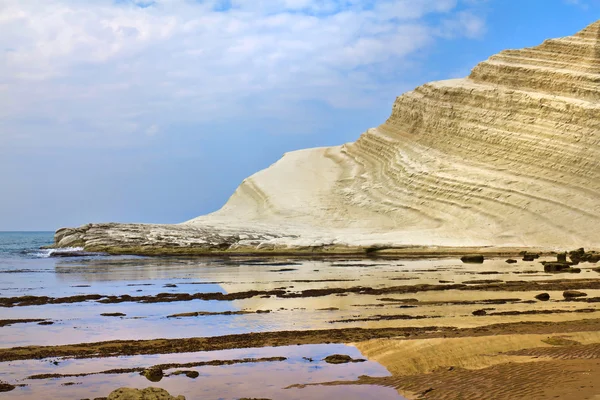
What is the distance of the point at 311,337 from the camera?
10.8 meters

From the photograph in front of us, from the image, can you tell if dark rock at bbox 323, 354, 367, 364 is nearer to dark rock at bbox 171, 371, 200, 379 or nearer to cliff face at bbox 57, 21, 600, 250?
dark rock at bbox 171, 371, 200, 379

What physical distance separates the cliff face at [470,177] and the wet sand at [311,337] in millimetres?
16363

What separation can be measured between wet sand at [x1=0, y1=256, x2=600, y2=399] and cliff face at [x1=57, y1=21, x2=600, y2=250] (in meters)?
16.4

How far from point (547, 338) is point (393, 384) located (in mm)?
3246

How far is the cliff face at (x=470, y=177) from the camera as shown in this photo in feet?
122

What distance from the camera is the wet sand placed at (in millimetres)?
7742

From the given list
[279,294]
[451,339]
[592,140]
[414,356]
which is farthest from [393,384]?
[592,140]

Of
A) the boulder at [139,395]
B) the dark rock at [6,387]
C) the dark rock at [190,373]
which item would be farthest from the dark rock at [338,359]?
the dark rock at [6,387]

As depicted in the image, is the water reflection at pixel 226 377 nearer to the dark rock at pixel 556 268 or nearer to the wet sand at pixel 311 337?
the wet sand at pixel 311 337

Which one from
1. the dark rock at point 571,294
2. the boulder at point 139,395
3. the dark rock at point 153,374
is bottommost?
the dark rock at point 571,294

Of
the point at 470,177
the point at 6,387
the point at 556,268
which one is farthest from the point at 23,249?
the point at 6,387

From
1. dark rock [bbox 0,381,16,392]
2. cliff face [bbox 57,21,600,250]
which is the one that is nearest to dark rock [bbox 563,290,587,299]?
dark rock [bbox 0,381,16,392]

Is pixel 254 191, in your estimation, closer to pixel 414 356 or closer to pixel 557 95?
pixel 557 95

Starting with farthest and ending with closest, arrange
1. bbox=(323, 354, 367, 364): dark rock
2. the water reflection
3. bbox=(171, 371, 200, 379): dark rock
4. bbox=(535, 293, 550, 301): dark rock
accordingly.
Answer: bbox=(535, 293, 550, 301): dark rock, bbox=(323, 354, 367, 364): dark rock, bbox=(171, 371, 200, 379): dark rock, the water reflection
